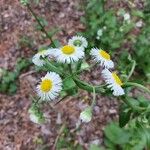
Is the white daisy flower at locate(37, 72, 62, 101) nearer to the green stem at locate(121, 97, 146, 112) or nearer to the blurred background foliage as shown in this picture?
the green stem at locate(121, 97, 146, 112)

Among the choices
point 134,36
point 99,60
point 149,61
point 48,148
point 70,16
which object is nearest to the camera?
point 99,60

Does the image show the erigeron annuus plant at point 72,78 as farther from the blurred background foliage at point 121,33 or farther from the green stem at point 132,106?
the blurred background foliage at point 121,33

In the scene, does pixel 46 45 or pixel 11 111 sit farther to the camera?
pixel 46 45

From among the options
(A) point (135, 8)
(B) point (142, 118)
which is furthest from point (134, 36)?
(B) point (142, 118)

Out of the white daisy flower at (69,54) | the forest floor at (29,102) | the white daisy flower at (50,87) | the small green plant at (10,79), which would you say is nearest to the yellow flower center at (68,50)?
the white daisy flower at (69,54)

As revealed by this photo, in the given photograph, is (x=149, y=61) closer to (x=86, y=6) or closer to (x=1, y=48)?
(x=86, y=6)

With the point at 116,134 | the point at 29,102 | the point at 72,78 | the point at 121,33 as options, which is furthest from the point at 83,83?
the point at 121,33

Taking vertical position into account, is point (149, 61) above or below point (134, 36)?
below
